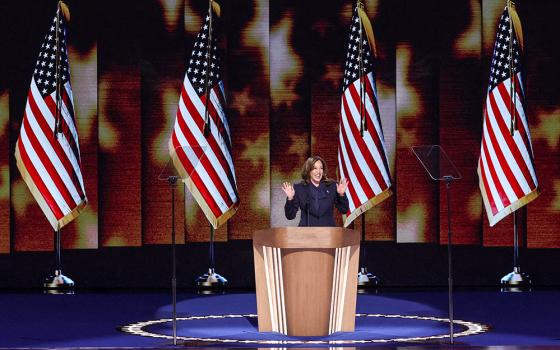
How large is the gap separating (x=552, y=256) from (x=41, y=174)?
5.66 meters

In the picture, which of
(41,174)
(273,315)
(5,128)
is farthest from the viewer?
(5,128)

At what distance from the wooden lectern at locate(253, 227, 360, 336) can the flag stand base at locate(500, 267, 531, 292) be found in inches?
148

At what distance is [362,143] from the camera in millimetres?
9922

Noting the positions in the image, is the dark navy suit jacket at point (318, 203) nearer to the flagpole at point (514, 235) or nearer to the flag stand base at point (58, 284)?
the flagpole at point (514, 235)

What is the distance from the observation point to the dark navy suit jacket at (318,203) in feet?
22.7

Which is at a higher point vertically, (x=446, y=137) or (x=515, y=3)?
(x=515, y=3)

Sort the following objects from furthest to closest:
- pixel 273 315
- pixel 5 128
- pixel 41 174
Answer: pixel 5 128
pixel 41 174
pixel 273 315

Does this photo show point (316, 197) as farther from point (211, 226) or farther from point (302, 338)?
point (211, 226)

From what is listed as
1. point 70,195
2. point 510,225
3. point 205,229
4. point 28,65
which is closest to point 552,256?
point 510,225

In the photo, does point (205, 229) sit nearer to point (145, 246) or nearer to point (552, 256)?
point (145, 246)

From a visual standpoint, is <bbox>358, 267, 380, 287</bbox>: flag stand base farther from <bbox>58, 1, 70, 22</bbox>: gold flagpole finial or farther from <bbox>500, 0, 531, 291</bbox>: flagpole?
<bbox>58, 1, 70, 22</bbox>: gold flagpole finial

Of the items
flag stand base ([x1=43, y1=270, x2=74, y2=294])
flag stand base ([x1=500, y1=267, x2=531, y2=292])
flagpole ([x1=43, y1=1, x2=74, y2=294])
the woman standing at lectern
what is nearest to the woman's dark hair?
the woman standing at lectern

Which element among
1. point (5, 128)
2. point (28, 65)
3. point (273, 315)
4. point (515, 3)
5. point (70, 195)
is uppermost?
point (515, 3)

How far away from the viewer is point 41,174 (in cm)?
959
